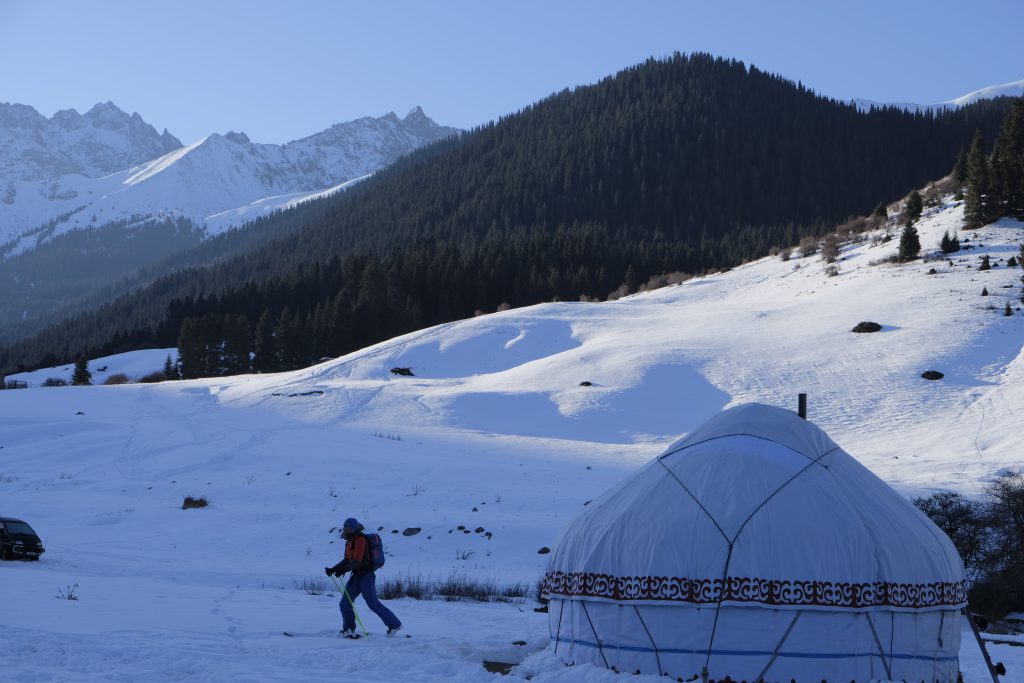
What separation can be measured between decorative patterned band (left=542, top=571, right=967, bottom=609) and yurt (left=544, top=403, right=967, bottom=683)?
0.04 feet

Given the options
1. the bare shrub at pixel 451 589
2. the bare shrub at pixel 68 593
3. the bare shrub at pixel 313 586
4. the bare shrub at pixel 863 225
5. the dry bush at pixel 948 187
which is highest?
the dry bush at pixel 948 187

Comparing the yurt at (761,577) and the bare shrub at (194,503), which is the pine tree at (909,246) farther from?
the yurt at (761,577)

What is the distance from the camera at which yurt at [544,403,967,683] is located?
10086 millimetres

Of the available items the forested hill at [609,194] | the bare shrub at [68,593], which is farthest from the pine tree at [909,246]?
the bare shrub at [68,593]

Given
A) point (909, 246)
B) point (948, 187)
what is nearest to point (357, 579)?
point (909, 246)

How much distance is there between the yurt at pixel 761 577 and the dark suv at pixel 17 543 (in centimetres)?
1271

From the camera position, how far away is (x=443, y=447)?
3391 centimetres

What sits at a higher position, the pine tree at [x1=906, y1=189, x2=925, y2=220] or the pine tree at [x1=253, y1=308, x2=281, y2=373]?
the pine tree at [x1=906, y1=189, x2=925, y2=220]

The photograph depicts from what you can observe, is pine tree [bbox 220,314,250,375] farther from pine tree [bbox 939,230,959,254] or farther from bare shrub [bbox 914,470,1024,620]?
bare shrub [bbox 914,470,1024,620]

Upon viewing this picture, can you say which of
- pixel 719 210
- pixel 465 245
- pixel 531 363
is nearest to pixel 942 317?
pixel 531 363

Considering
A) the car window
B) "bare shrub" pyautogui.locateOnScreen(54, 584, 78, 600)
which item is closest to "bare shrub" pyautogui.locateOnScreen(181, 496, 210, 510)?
the car window

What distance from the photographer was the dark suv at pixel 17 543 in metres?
19.0

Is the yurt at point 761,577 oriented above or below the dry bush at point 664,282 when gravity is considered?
below

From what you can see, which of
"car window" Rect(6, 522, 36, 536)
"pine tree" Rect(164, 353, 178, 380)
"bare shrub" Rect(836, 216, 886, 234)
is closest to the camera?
"car window" Rect(6, 522, 36, 536)
